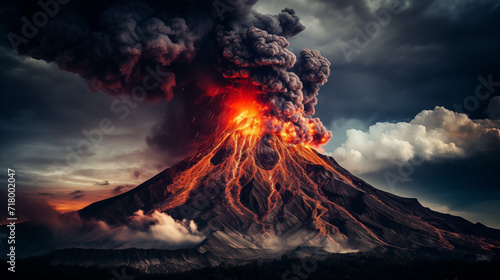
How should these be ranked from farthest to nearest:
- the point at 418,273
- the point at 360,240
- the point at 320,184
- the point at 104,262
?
the point at 320,184 < the point at 360,240 < the point at 104,262 < the point at 418,273

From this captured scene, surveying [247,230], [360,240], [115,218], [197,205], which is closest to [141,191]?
[115,218]

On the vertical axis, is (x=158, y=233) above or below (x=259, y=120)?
below

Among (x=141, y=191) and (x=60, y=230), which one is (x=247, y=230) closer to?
(x=141, y=191)

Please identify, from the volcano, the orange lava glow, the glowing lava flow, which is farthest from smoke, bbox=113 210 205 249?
the orange lava glow

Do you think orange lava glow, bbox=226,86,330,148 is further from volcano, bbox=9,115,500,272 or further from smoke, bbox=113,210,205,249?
smoke, bbox=113,210,205,249

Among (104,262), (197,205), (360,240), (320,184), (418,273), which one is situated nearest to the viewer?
(418,273)

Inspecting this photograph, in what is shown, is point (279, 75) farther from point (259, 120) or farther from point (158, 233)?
point (158, 233)

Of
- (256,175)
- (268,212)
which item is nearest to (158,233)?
(268,212)

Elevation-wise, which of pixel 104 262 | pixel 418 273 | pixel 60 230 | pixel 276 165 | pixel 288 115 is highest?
pixel 288 115
